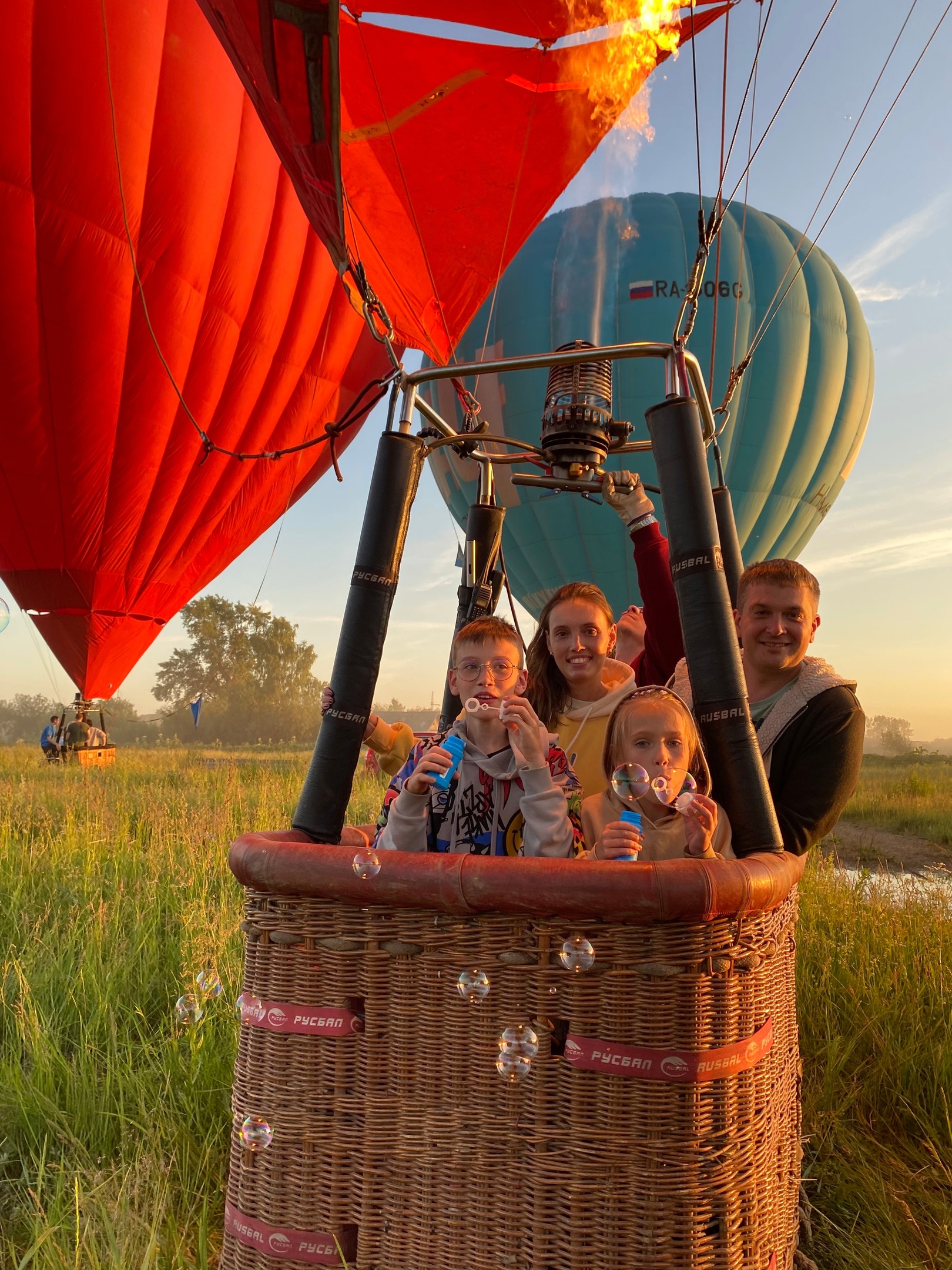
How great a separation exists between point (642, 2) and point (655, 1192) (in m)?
3.60

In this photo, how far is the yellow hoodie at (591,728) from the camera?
1.92 meters

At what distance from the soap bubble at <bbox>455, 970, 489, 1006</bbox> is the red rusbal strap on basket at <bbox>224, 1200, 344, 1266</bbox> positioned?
377mm

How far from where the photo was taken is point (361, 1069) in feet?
3.94

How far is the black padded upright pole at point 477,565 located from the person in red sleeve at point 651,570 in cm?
32

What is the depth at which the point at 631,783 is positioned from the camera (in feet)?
4.42

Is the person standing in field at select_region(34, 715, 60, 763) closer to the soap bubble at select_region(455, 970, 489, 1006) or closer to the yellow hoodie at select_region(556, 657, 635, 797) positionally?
the yellow hoodie at select_region(556, 657, 635, 797)

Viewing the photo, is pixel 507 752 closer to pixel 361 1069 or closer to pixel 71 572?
pixel 361 1069

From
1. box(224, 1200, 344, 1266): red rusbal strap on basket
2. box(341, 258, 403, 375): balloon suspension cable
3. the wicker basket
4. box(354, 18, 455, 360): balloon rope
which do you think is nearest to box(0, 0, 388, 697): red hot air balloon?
box(354, 18, 455, 360): balloon rope

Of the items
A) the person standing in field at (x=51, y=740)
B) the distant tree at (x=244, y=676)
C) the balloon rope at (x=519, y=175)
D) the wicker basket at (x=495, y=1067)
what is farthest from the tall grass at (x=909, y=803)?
the distant tree at (x=244, y=676)

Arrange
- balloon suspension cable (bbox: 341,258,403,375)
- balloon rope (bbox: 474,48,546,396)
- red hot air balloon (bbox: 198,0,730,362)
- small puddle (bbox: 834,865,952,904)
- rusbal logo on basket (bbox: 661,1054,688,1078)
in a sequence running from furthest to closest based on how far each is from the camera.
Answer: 1. balloon rope (bbox: 474,48,546,396)
2. small puddle (bbox: 834,865,952,904)
3. red hot air balloon (bbox: 198,0,730,362)
4. balloon suspension cable (bbox: 341,258,403,375)
5. rusbal logo on basket (bbox: 661,1054,688,1078)

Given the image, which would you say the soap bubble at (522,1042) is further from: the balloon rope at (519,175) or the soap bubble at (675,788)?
the balloon rope at (519,175)

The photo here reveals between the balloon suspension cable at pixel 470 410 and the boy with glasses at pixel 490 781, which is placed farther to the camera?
the balloon suspension cable at pixel 470 410

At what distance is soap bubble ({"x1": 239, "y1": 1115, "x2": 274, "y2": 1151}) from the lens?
122 centimetres

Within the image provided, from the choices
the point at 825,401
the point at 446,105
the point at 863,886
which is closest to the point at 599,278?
the point at 825,401
